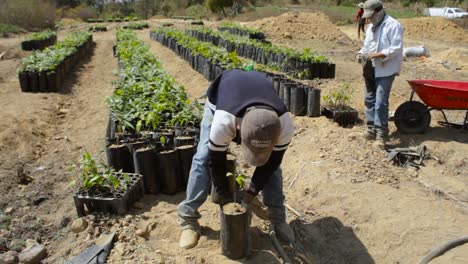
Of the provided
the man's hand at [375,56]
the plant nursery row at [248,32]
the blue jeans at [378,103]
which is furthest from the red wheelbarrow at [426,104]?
the plant nursery row at [248,32]

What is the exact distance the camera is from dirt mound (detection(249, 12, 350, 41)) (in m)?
20.0

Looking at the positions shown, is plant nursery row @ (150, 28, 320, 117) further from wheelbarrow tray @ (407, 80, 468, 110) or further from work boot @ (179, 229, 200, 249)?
work boot @ (179, 229, 200, 249)

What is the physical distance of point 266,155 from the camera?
8.05ft

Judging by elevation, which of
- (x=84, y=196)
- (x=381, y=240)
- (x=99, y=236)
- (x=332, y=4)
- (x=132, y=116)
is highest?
(x=332, y=4)

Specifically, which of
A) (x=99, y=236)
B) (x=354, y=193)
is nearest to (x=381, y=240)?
(x=354, y=193)

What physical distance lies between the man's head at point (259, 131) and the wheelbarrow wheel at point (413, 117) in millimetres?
3873

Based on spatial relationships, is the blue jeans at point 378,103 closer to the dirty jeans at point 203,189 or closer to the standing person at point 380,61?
the standing person at point 380,61

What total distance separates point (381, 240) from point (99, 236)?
8.06ft

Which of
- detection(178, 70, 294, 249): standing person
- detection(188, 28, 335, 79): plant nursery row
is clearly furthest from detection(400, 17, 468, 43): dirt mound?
detection(178, 70, 294, 249): standing person

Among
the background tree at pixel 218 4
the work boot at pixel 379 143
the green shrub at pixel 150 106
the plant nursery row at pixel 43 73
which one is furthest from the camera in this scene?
the background tree at pixel 218 4

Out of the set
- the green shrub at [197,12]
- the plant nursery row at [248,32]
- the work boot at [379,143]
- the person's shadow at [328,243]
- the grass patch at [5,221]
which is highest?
Result: the green shrub at [197,12]

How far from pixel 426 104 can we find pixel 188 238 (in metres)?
3.96

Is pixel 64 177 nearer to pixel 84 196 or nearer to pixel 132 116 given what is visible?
pixel 132 116

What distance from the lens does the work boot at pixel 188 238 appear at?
10.4ft
